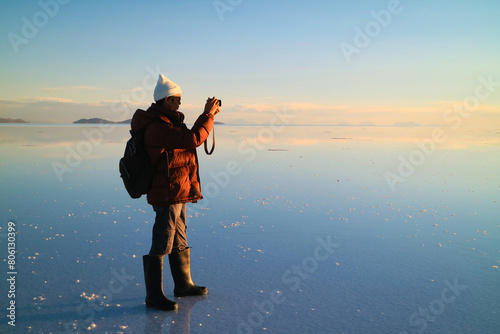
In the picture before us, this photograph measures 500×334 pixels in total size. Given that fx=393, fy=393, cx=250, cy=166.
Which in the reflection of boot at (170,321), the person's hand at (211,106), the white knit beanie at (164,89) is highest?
the white knit beanie at (164,89)

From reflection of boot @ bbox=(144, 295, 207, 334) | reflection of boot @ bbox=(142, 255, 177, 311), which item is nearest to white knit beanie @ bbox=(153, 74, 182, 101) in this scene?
reflection of boot @ bbox=(142, 255, 177, 311)

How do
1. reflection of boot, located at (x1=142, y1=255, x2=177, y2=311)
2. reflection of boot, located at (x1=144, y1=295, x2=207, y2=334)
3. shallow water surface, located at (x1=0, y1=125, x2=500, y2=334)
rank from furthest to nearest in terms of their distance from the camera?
reflection of boot, located at (x1=142, y1=255, x2=177, y2=311) → shallow water surface, located at (x1=0, y1=125, x2=500, y2=334) → reflection of boot, located at (x1=144, y1=295, x2=207, y2=334)

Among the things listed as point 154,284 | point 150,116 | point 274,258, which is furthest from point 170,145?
point 274,258

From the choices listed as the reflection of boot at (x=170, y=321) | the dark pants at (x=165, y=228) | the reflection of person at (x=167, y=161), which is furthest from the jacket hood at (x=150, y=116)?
the reflection of boot at (x=170, y=321)

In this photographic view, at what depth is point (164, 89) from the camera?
3.37 m

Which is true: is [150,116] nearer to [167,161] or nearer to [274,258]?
[167,161]

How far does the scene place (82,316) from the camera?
10.6 feet

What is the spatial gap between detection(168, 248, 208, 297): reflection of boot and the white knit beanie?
56.5 inches

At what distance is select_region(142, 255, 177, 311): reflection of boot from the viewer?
3365mm

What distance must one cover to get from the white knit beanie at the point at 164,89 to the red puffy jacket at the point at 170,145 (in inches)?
4.1

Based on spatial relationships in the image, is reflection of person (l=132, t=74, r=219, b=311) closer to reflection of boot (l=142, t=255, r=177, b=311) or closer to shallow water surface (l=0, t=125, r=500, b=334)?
reflection of boot (l=142, t=255, r=177, b=311)

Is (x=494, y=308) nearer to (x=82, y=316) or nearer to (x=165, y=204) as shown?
(x=165, y=204)

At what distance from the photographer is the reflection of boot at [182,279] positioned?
11.9 ft

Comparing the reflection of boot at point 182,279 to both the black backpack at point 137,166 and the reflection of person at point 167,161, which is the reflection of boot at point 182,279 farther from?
the black backpack at point 137,166
